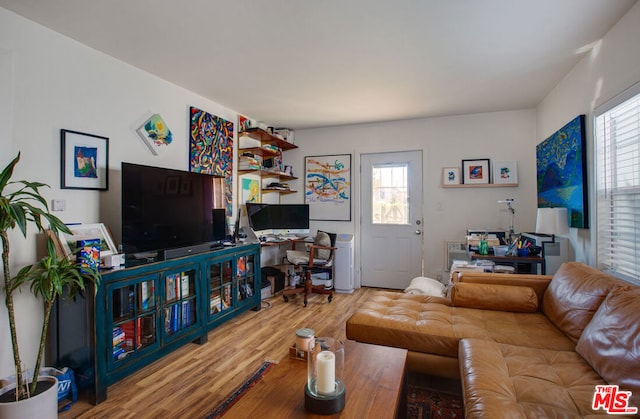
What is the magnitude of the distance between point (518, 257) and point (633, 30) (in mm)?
1902

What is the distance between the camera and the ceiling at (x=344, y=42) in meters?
1.87

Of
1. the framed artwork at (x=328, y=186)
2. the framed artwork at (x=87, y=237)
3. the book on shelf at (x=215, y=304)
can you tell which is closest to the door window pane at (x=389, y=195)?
the framed artwork at (x=328, y=186)

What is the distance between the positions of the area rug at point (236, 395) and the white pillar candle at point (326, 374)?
922 millimetres

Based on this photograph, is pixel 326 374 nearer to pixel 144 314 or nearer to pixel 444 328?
pixel 444 328

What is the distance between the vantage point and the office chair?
3815 millimetres

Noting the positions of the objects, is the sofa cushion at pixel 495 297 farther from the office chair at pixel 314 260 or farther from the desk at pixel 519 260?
the office chair at pixel 314 260

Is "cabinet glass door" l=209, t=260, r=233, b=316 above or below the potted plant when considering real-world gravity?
below

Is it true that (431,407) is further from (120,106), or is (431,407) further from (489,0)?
(120,106)

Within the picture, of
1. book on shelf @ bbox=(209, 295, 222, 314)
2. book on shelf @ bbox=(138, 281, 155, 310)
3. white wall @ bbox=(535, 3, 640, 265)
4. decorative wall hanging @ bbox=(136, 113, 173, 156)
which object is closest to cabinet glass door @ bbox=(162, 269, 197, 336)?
book on shelf @ bbox=(138, 281, 155, 310)

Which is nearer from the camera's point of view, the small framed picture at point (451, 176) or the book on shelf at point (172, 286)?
the book on shelf at point (172, 286)

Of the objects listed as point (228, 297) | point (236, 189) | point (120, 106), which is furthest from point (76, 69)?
point (228, 297)

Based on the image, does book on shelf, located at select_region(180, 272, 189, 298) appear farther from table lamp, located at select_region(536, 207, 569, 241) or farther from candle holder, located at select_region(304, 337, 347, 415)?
table lamp, located at select_region(536, 207, 569, 241)

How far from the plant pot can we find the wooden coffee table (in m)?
1.13

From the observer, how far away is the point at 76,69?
222 centimetres
